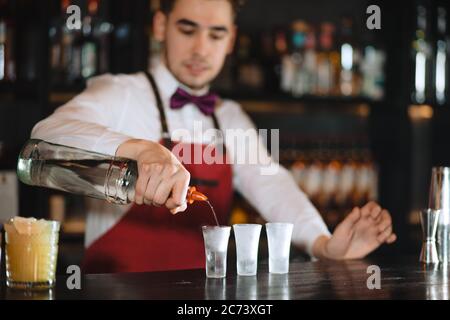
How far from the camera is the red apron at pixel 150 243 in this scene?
8.58 feet

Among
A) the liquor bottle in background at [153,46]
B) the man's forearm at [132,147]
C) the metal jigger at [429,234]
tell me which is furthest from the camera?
the liquor bottle in background at [153,46]

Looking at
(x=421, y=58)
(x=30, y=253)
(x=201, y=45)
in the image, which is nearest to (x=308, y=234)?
(x=201, y=45)

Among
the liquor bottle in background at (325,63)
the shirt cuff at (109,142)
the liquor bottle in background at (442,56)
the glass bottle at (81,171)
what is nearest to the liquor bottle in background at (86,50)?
the liquor bottle in background at (325,63)

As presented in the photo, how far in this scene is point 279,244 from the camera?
1.92m

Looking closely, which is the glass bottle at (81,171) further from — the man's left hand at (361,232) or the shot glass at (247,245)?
the man's left hand at (361,232)

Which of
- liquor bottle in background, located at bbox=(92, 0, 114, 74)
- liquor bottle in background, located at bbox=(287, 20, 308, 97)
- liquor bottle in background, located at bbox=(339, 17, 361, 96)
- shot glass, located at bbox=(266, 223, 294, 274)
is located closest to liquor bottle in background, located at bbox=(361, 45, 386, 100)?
liquor bottle in background, located at bbox=(339, 17, 361, 96)

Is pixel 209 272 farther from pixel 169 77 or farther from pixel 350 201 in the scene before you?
pixel 350 201

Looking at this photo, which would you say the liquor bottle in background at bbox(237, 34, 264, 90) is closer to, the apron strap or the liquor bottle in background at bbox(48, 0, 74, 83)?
the liquor bottle in background at bbox(48, 0, 74, 83)

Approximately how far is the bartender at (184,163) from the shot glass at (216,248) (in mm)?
538

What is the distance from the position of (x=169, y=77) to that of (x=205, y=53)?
0.59 feet

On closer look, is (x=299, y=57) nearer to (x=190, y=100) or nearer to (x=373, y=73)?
(x=373, y=73)

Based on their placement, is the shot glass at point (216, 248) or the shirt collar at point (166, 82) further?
the shirt collar at point (166, 82)

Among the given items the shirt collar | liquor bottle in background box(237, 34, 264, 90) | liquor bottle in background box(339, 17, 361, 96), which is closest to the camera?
the shirt collar

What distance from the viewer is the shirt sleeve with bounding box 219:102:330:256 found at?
2535mm
